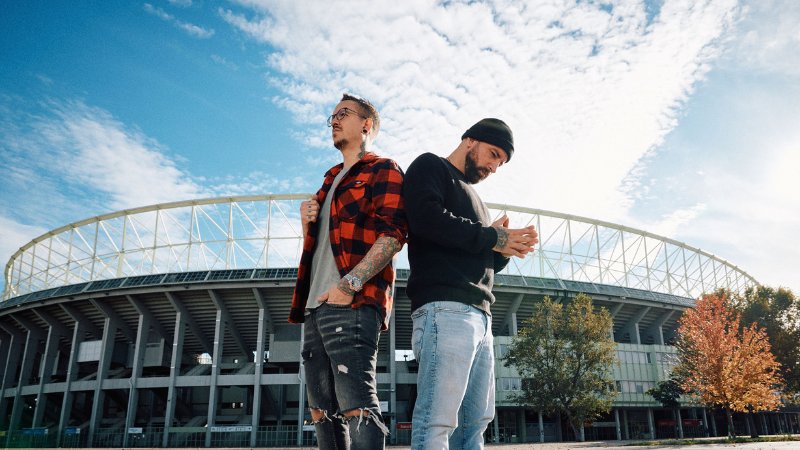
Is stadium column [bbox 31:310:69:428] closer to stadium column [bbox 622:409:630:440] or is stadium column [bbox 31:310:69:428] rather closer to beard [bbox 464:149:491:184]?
stadium column [bbox 622:409:630:440]

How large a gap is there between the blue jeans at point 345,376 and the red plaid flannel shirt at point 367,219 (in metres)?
0.12

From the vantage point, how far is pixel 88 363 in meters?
41.5

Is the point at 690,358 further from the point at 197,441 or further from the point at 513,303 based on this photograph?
the point at 197,441

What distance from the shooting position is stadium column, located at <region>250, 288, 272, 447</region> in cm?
3284

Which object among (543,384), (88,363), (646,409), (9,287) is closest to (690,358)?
(543,384)

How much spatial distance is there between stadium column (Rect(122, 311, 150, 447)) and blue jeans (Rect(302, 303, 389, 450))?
36875 millimetres

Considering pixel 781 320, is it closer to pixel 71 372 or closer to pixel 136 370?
pixel 136 370

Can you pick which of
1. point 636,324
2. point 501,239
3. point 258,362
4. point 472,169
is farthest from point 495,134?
point 636,324

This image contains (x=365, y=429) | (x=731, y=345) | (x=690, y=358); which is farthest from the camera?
(x=690, y=358)

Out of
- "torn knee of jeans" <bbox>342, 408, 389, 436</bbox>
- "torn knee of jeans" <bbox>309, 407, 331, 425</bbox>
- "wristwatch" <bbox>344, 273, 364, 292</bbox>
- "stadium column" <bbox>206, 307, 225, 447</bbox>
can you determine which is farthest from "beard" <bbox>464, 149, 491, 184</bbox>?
"stadium column" <bbox>206, 307, 225, 447</bbox>

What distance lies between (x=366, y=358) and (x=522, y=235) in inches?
43.2

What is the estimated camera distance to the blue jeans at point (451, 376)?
249cm

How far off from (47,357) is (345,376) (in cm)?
4686

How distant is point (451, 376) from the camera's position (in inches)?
Answer: 98.9
